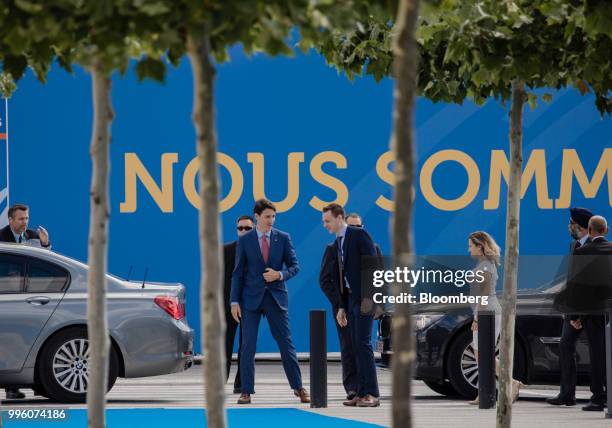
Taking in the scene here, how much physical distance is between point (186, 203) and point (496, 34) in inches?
435

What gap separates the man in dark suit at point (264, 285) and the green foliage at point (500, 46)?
405cm

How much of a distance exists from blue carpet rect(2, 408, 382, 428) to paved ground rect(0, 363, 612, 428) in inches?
12.2

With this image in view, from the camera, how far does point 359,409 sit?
42.1ft

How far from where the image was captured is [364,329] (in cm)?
1276

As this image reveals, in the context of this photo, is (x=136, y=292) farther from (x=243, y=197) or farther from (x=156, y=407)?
(x=243, y=197)

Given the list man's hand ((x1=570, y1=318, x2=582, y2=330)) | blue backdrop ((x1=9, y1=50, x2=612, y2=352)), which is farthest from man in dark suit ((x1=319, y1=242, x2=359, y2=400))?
blue backdrop ((x1=9, y1=50, x2=612, y2=352))

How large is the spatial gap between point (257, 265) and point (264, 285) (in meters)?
0.19

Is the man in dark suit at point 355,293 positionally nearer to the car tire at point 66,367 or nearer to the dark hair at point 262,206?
the dark hair at point 262,206

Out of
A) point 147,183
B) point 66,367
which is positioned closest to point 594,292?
point 66,367

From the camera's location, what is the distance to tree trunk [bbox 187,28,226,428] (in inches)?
238

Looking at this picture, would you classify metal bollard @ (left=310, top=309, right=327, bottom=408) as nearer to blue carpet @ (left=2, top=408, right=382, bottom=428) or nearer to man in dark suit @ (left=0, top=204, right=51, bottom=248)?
blue carpet @ (left=2, top=408, right=382, bottom=428)

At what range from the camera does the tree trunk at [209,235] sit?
19.8 feet

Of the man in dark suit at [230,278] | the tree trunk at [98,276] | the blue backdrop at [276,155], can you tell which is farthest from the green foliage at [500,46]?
the blue backdrop at [276,155]

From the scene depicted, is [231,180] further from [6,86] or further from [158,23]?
[158,23]
